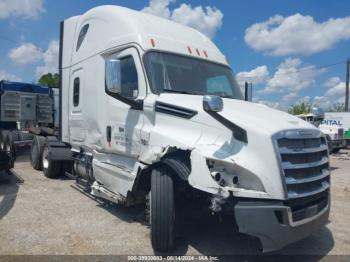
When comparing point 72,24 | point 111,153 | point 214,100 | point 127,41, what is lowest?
point 111,153

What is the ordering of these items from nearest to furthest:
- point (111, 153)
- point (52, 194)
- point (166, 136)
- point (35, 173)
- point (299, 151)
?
1. point (299, 151)
2. point (166, 136)
3. point (111, 153)
4. point (52, 194)
5. point (35, 173)

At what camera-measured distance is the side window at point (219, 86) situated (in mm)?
5906

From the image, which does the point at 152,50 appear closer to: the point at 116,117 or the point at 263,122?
the point at 116,117

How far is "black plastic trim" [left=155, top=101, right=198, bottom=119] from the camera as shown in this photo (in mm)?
4645

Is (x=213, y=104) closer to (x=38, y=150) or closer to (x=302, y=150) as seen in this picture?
(x=302, y=150)

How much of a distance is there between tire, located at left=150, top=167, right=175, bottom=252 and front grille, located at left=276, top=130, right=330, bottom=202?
1442 millimetres

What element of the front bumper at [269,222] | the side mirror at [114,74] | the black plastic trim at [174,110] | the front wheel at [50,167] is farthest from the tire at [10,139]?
the front bumper at [269,222]

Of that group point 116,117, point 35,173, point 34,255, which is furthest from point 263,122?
point 35,173

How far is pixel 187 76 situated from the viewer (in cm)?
569

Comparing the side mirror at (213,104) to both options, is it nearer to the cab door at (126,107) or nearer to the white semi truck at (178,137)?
the white semi truck at (178,137)

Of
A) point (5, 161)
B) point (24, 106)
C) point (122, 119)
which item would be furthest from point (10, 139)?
point (122, 119)

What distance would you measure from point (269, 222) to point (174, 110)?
6.30 feet

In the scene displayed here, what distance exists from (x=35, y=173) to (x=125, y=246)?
19.7 feet

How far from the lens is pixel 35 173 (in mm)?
9898
